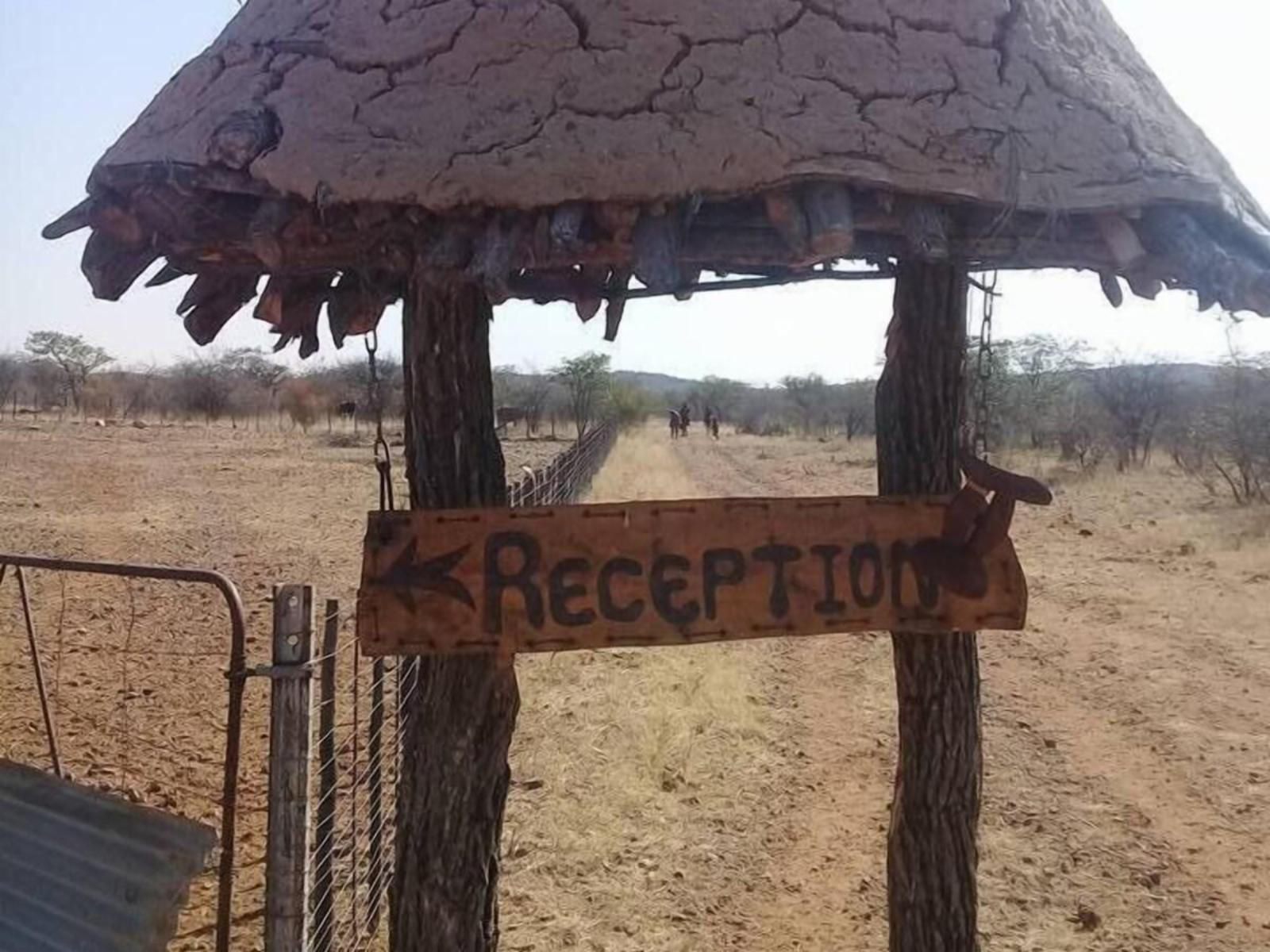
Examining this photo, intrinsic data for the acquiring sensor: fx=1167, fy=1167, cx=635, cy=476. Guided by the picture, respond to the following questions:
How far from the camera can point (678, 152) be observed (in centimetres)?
227

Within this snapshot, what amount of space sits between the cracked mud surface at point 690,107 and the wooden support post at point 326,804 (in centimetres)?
191

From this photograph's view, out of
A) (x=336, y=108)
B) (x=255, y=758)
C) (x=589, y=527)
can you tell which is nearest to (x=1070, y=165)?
(x=589, y=527)

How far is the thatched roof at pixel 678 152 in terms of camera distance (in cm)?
228

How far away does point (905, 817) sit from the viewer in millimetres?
3004

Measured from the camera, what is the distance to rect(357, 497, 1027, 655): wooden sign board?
8.44 feet

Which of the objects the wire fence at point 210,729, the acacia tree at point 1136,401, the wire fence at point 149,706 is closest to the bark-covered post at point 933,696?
the wire fence at point 210,729

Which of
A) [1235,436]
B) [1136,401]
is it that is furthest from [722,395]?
[1235,436]

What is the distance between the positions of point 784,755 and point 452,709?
4.90 meters

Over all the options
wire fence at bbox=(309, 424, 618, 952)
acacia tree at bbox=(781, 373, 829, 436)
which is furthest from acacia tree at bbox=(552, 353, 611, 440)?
wire fence at bbox=(309, 424, 618, 952)

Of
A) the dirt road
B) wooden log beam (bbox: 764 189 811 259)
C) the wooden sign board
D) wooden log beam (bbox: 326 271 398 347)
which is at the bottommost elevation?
the dirt road

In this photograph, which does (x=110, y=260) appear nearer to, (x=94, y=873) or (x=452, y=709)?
(x=452, y=709)

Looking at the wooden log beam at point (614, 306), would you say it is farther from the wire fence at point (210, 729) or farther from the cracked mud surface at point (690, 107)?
the cracked mud surface at point (690, 107)

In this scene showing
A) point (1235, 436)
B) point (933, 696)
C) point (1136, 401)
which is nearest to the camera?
point (933, 696)

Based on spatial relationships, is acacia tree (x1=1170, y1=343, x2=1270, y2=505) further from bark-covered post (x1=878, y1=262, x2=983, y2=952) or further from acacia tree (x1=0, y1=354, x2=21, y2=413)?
acacia tree (x1=0, y1=354, x2=21, y2=413)
